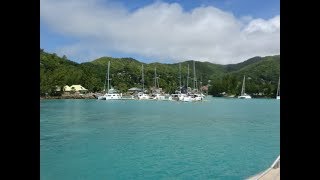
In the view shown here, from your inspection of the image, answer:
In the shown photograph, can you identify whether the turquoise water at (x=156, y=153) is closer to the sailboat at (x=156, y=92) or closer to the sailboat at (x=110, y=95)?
the sailboat at (x=110, y=95)

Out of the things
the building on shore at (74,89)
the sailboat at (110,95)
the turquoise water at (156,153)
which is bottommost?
the turquoise water at (156,153)

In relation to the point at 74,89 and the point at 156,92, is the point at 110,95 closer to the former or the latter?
the point at 74,89

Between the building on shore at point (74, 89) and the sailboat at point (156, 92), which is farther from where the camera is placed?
the building on shore at point (74, 89)

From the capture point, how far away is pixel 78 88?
4675 cm

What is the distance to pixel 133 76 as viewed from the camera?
48.6 meters

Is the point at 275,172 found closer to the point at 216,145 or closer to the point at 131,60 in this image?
the point at 216,145

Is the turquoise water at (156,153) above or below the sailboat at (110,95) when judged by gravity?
below

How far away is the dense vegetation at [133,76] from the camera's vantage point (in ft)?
139

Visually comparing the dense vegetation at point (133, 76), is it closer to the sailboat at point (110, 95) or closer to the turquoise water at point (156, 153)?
the sailboat at point (110, 95)

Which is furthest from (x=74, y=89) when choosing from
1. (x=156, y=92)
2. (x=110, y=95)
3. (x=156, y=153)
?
(x=156, y=153)

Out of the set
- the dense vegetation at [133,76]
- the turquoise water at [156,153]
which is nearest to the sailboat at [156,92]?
the dense vegetation at [133,76]

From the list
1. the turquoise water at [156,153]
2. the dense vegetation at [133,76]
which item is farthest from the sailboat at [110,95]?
the turquoise water at [156,153]
